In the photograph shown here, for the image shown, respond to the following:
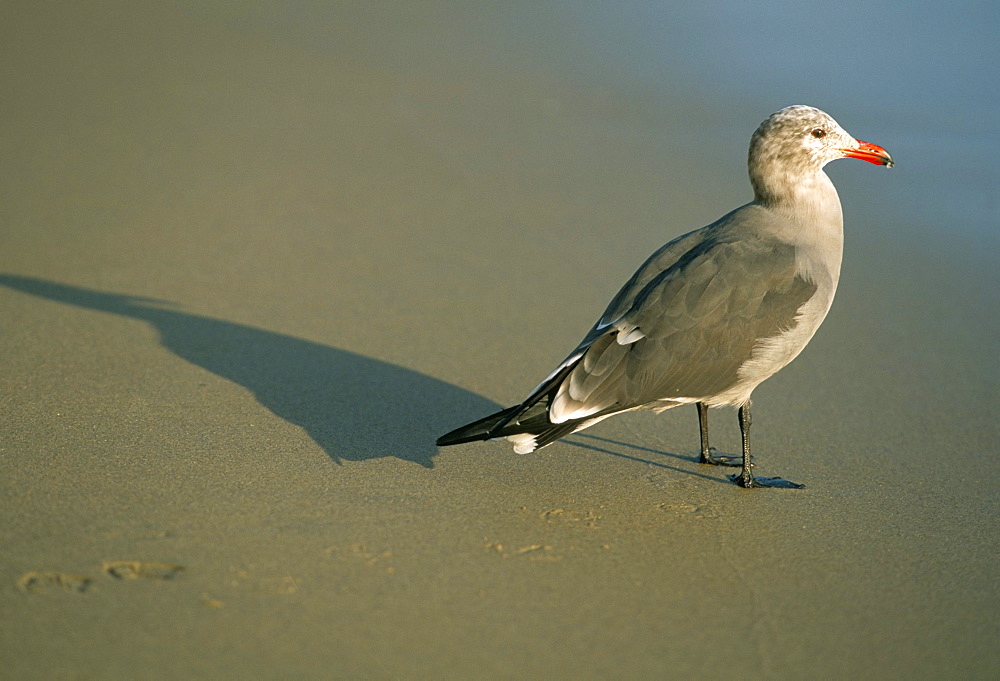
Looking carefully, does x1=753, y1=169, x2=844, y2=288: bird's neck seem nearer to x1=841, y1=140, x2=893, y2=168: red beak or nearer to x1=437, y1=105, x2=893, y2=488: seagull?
x1=437, y1=105, x2=893, y2=488: seagull

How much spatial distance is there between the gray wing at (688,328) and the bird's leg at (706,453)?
0.27 meters

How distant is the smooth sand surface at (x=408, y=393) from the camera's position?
261cm

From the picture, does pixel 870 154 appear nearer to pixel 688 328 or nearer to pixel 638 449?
pixel 688 328

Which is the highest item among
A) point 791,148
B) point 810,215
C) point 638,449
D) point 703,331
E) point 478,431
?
point 791,148

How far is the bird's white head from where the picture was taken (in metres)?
3.94

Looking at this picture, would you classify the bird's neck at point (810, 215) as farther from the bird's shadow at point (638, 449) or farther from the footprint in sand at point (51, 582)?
the footprint in sand at point (51, 582)

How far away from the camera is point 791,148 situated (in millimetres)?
3934

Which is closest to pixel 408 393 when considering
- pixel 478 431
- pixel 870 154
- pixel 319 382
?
pixel 319 382

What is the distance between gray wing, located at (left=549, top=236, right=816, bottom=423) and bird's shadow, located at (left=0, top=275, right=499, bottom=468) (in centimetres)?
69

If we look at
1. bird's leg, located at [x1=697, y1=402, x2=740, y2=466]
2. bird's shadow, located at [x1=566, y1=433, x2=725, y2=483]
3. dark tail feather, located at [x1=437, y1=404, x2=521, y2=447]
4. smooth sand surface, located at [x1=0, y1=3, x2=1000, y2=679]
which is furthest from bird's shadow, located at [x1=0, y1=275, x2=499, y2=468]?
bird's leg, located at [x1=697, y1=402, x2=740, y2=466]

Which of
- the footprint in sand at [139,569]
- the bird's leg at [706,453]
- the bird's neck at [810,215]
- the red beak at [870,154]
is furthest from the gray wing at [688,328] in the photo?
the footprint in sand at [139,569]

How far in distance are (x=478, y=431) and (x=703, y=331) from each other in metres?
0.86

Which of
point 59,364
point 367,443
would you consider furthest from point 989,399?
Answer: point 59,364

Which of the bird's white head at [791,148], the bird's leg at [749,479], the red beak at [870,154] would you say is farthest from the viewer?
the red beak at [870,154]
